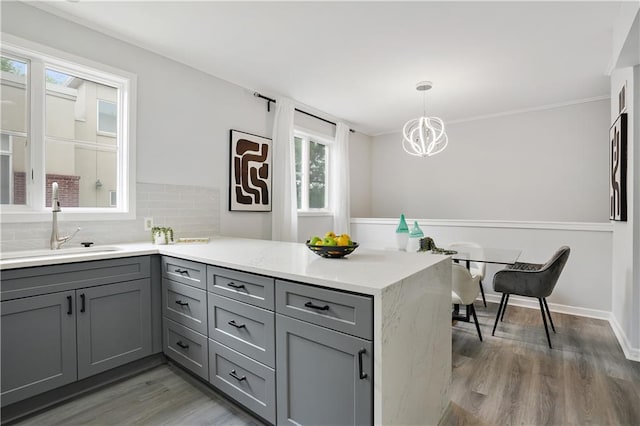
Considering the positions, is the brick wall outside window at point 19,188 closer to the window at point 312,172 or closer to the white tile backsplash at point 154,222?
the white tile backsplash at point 154,222

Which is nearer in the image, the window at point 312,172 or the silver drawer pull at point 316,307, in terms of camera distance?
the silver drawer pull at point 316,307

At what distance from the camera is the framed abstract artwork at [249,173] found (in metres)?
3.45

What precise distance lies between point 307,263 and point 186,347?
1.10 meters

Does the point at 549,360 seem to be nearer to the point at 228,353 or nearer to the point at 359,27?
the point at 228,353

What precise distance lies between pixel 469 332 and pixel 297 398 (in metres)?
2.17

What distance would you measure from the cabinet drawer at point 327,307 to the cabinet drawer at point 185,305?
2.33ft

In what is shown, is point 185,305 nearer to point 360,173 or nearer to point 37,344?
point 37,344

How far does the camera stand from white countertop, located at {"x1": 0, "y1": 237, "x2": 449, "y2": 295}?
128 cm

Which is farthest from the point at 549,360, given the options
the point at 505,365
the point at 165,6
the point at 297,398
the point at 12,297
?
the point at 165,6

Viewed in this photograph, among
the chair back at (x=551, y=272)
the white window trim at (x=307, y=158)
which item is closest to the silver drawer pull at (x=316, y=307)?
the chair back at (x=551, y=272)

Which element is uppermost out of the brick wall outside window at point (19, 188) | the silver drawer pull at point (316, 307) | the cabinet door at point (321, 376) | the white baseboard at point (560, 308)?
the brick wall outside window at point (19, 188)

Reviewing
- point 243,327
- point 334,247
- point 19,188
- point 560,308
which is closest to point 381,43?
point 334,247

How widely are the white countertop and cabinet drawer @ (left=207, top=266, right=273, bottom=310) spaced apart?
49mm

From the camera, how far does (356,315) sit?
1207mm
